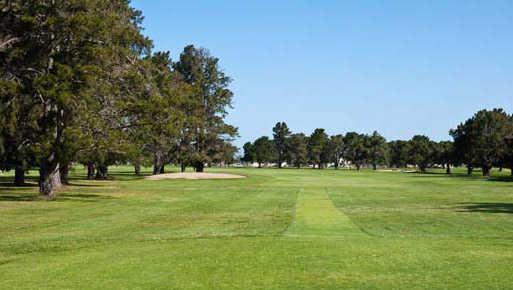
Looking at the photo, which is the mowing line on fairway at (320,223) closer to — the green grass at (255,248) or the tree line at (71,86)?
the green grass at (255,248)

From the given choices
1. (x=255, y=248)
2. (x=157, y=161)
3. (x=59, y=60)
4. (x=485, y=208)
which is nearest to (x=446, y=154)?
(x=157, y=161)

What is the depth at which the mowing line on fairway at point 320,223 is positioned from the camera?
63.2 feet

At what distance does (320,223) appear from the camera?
22.4 m

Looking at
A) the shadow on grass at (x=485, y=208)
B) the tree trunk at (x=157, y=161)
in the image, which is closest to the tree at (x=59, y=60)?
the shadow on grass at (x=485, y=208)

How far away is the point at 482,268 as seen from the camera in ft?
40.8

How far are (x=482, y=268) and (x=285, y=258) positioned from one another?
4046mm

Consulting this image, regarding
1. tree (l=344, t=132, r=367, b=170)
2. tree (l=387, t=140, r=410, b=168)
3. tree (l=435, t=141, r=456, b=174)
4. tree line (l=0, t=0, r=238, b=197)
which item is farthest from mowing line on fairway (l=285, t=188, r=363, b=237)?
tree (l=387, t=140, r=410, b=168)

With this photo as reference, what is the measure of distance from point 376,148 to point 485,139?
74.9 metres

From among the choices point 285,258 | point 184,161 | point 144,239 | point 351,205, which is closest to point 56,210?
point 144,239

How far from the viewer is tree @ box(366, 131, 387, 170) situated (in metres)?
185

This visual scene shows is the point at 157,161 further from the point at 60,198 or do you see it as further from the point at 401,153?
the point at 401,153

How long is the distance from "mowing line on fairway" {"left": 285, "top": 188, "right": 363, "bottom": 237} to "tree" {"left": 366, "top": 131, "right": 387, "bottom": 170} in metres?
157

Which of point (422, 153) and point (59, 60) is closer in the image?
point (59, 60)

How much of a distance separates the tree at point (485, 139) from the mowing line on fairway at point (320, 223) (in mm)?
83833
